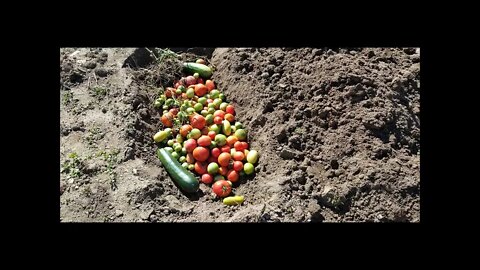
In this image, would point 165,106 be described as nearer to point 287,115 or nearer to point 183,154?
point 183,154

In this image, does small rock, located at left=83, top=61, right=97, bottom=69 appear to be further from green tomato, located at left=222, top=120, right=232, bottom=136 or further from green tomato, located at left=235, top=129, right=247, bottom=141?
green tomato, located at left=235, top=129, right=247, bottom=141

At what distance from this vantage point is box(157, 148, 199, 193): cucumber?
499 cm

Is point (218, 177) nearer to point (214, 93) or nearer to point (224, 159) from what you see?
point (224, 159)

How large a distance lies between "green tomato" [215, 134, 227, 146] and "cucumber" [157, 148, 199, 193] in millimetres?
471

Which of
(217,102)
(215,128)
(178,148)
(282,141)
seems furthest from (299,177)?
(217,102)

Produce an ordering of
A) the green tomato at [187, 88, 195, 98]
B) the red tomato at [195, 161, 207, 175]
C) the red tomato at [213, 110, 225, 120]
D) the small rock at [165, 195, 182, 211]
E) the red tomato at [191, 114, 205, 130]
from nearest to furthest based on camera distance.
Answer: the small rock at [165, 195, 182, 211]
the red tomato at [195, 161, 207, 175]
the red tomato at [191, 114, 205, 130]
the red tomato at [213, 110, 225, 120]
the green tomato at [187, 88, 195, 98]

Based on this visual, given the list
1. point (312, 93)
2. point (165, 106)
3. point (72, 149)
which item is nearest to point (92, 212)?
point (72, 149)

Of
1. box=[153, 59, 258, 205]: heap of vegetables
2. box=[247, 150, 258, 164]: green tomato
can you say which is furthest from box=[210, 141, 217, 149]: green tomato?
box=[247, 150, 258, 164]: green tomato

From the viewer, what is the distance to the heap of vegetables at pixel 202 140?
5.08m

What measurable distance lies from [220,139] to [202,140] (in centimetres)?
20

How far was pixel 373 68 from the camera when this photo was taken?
5199mm

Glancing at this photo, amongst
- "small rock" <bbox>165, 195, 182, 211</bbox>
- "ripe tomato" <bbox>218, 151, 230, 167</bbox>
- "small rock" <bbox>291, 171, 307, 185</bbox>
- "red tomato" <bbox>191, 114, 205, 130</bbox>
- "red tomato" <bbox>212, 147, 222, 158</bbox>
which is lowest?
"small rock" <bbox>165, 195, 182, 211</bbox>

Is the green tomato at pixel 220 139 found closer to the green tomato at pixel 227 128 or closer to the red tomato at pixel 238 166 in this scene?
the green tomato at pixel 227 128

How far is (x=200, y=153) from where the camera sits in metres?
5.19
